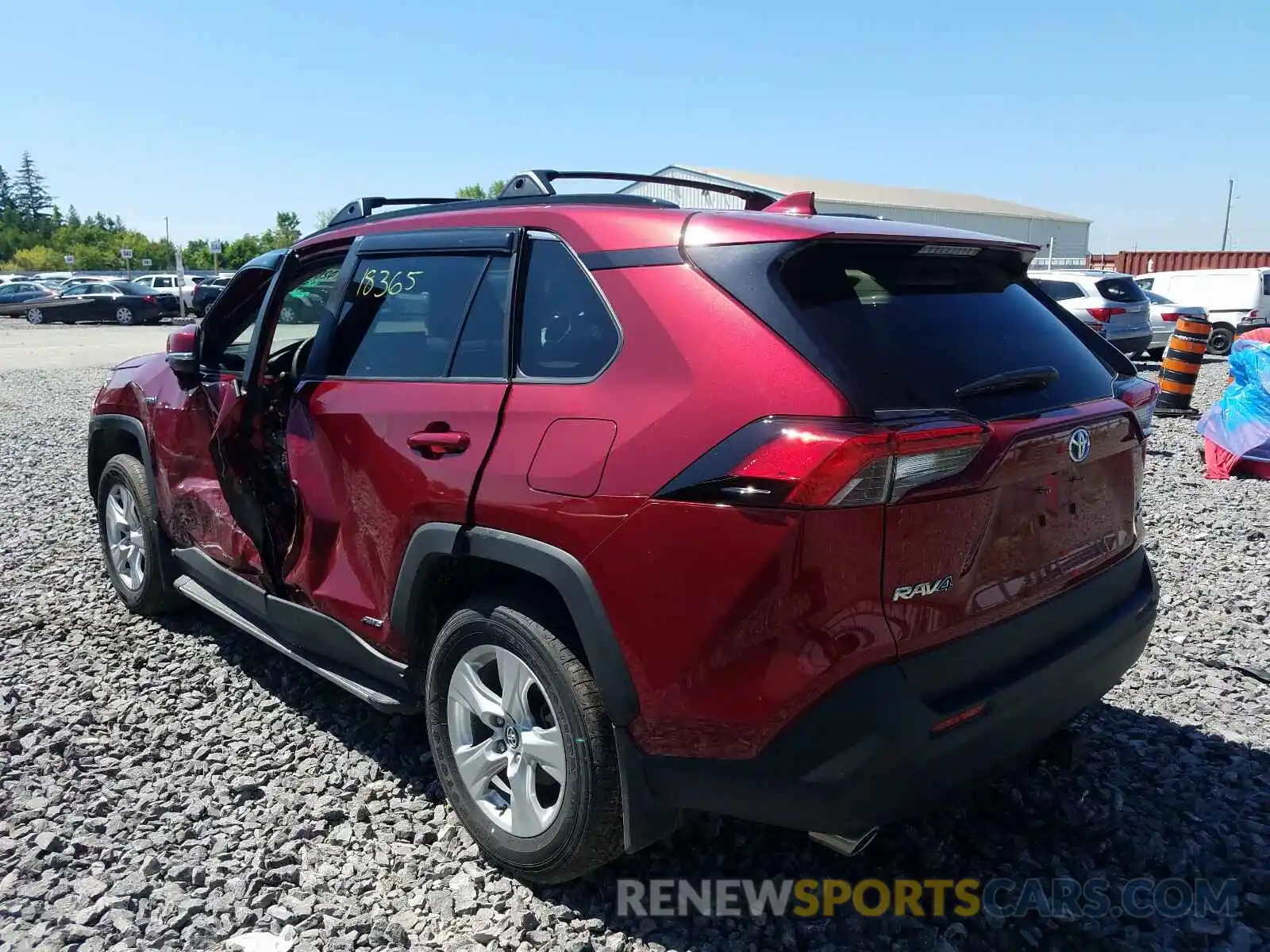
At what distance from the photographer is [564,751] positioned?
91.6 inches

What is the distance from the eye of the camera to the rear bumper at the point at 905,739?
1.96m

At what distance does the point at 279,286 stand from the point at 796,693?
8.35 feet

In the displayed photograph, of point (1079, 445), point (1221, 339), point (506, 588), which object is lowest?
point (1221, 339)

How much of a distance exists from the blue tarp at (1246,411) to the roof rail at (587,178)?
226 inches

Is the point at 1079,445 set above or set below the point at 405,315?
below

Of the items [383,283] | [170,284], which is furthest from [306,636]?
[170,284]

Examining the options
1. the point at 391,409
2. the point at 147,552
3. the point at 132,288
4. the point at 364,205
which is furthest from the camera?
the point at 132,288

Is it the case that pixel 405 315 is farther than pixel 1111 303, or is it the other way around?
pixel 1111 303

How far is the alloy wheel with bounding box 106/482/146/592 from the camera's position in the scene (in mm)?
4477

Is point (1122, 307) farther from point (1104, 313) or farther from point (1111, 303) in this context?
point (1104, 313)

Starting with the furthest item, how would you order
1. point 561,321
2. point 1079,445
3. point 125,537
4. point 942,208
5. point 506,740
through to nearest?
point 942,208, point 125,537, point 506,740, point 561,321, point 1079,445

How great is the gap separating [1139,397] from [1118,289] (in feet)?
47.3

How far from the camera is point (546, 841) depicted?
243cm

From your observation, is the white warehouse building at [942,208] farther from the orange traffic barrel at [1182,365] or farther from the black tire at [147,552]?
the black tire at [147,552]
